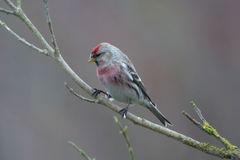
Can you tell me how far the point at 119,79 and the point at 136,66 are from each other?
5.84 m

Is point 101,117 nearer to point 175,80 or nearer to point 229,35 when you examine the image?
point 175,80

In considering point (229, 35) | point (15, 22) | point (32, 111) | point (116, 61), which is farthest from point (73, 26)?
point (116, 61)

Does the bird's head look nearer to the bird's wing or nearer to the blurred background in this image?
the bird's wing

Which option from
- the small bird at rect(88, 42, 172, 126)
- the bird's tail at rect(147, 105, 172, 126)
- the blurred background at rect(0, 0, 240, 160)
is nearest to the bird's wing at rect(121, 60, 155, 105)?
the small bird at rect(88, 42, 172, 126)

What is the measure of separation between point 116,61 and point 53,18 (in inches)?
231

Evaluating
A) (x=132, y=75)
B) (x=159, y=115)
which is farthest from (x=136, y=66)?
(x=159, y=115)

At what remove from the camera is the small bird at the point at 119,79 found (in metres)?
5.29

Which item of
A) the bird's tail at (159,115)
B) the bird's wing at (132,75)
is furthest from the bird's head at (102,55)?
the bird's tail at (159,115)

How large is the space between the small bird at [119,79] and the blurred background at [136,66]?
14.7 feet

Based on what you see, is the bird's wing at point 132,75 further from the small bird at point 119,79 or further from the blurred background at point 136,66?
the blurred background at point 136,66

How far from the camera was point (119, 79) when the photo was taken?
5.34 metres

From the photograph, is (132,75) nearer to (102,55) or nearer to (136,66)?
(102,55)

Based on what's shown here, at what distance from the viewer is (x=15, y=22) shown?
10672mm

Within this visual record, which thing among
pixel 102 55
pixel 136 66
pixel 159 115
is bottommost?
pixel 159 115
